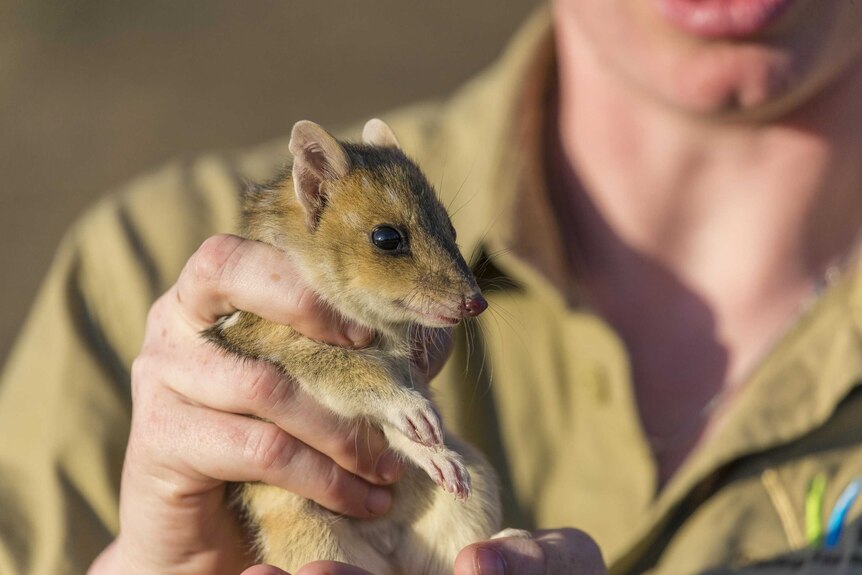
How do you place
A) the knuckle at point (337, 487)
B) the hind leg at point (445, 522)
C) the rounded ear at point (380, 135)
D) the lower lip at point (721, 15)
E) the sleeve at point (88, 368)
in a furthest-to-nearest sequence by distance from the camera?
the sleeve at point (88, 368) < the lower lip at point (721, 15) < the rounded ear at point (380, 135) < the hind leg at point (445, 522) < the knuckle at point (337, 487)

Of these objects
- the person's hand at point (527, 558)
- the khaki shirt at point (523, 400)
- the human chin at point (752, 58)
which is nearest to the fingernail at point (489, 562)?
the person's hand at point (527, 558)

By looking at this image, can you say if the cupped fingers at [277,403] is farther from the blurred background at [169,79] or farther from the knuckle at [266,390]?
the blurred background at [169,79]

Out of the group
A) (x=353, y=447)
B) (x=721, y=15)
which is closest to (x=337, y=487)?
(x=353, y=447)

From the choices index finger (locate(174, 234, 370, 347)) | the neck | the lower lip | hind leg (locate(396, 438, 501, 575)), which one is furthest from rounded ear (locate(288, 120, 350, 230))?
the neck

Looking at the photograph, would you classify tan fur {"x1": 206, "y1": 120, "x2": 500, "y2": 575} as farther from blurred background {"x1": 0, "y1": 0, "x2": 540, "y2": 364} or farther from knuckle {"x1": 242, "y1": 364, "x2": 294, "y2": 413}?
blurred background {"x1": 0, "y1": 0, "x2": 540, "y2": 364}

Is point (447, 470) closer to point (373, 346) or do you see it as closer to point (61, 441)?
point (373, 346)
